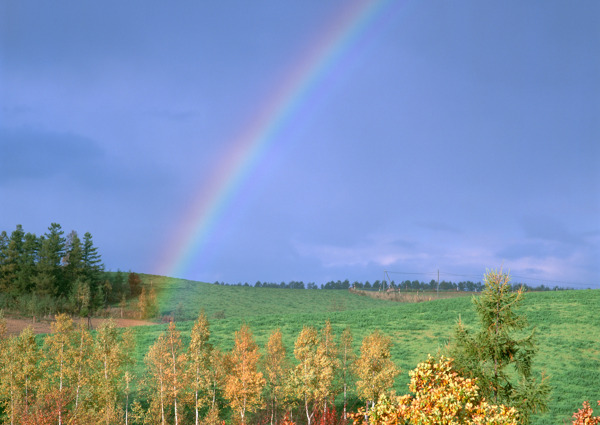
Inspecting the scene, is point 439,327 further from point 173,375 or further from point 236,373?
point 173,375

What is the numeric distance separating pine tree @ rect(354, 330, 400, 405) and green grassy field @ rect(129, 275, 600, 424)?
696 centimetres

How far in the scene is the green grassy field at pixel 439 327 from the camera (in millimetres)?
53219

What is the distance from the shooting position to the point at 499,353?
23656 mm

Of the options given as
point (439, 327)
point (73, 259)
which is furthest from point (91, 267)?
point (439, 327)

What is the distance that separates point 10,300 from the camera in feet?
320

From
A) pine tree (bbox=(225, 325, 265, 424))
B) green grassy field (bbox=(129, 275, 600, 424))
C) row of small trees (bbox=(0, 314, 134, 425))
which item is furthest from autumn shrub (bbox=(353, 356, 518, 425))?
green grassy field (bbox=(129, 275, 600, 424))

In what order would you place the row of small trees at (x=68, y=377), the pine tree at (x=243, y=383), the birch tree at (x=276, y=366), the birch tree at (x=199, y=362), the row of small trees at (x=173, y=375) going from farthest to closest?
the birch tree at (x=276, y=366), the birch tree at (x=199, y=362), the row of small trees at (x=68, y=377), the row of small trees at (x=173, y=375), the pine tree at (x=243, y=383)

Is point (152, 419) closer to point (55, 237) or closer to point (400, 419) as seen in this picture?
point (400, 419)

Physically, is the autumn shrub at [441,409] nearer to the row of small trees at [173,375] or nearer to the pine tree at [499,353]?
the pine tree at [499,353]

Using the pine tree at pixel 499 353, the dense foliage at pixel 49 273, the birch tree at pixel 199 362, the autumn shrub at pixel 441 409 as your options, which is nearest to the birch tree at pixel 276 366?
the birch tree at pixel 199 362

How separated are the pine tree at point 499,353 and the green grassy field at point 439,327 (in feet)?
62.2

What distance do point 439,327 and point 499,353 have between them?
5684cm

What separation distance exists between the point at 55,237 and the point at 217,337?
169 feet

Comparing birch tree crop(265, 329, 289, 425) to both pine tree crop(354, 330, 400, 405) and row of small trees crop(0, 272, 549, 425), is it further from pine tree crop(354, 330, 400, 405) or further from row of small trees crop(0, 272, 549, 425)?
pine tree crop(354, 330, 400, 405)
